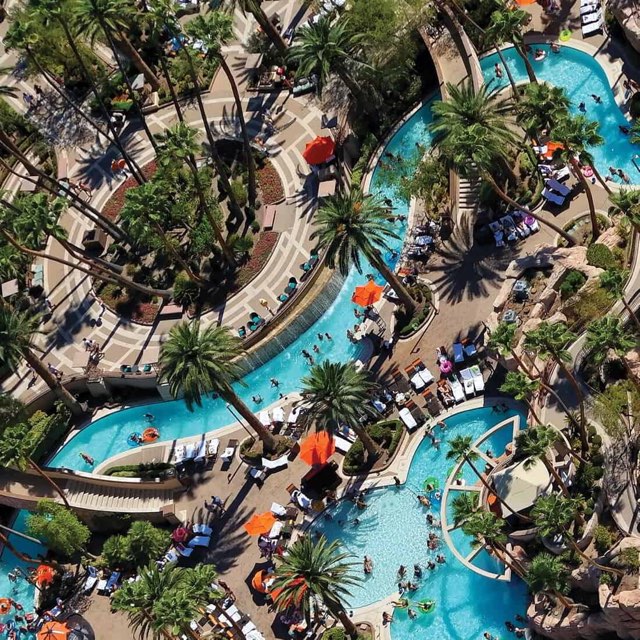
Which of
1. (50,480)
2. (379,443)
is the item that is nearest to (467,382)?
(379,443)

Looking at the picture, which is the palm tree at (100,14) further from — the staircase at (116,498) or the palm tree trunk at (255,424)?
the staircase at (116,498)

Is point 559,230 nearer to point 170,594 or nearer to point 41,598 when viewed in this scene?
point 170,594

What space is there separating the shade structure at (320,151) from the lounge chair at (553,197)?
21324 millimetres

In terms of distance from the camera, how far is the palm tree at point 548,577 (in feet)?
211

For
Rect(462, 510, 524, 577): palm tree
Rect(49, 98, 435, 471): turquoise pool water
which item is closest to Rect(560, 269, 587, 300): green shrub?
Rect(49, 98, 435, 471): turquoise pool water

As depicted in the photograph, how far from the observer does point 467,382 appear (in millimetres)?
79688

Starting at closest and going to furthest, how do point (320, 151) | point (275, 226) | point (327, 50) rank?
point (327, 50) → point (320, 151) → point (275, 226)

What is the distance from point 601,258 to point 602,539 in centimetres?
2362

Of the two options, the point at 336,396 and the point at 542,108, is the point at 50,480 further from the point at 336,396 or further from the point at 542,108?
the point at 542,108

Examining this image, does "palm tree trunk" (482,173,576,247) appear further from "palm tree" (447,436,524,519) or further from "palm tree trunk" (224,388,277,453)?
"palm tree trunk" (224,388,277,453)

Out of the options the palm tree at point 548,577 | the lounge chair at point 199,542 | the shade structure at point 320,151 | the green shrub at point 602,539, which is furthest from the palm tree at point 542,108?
the lounge chair at point 199,542

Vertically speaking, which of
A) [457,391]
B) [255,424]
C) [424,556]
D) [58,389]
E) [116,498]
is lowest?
[424,556]

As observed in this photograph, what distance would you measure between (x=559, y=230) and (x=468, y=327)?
11168mm

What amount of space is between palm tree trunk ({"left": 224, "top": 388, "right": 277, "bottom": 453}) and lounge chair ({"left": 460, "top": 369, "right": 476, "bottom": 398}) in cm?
1715
